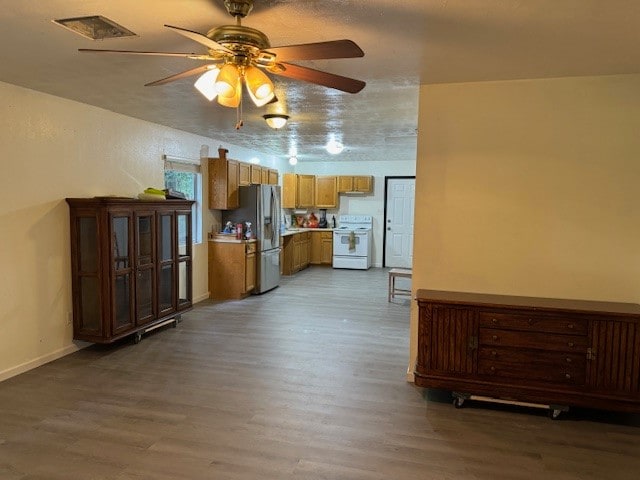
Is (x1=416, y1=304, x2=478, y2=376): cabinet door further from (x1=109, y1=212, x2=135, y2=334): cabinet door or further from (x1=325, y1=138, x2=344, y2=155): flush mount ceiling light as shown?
(x1=325, y1=138, x2=344, y2=155): flush mount ceiling light

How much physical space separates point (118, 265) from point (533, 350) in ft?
12.0

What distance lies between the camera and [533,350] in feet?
10.1

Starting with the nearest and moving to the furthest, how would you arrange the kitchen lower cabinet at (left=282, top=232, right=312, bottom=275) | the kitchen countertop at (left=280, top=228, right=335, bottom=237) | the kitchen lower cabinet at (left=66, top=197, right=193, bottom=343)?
the kitchen lower cabinet at (left=66, top=197, right=193, bottom=343) < the kitchen lower cabinet at (left=282, top=232, right=312, bottom=275) < the kitchen countertop at (left=280, top=228, right=335, bottom=237)

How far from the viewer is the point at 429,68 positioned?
3035 millimetres

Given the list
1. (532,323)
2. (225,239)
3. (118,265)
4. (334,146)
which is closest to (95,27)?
(118,265)

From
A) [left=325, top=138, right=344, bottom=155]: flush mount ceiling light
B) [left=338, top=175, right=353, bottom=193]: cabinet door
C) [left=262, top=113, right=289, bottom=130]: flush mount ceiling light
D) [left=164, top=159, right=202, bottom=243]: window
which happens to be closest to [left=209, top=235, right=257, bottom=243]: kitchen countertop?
[left=164, top=159, right=202, bottom=243]: window

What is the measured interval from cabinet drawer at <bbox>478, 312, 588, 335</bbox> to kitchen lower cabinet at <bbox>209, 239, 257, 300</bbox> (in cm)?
413

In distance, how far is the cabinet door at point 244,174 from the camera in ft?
22.7

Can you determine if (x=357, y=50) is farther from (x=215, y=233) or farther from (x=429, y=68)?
(x=215, y=233)

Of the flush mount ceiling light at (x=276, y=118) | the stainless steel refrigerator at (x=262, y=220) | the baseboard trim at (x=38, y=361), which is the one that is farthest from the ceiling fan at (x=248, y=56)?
the stainless steel refrigerator at (x=262, y=220)

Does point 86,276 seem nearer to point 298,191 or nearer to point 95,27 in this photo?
point 95,27

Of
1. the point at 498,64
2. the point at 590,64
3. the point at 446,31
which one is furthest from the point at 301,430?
the point at 590,64

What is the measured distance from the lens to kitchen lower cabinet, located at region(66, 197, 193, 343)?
13.6ft

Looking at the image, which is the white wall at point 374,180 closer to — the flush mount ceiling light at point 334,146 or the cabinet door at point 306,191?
the cabinet door at point 306,191
